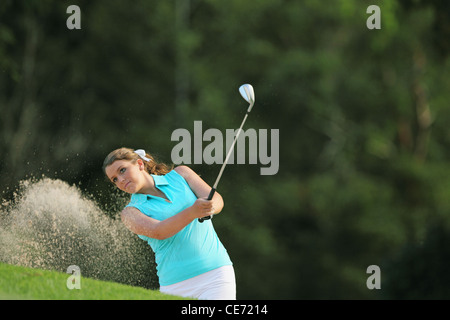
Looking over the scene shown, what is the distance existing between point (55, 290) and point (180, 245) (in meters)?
0.76

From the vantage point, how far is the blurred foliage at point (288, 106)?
72.5 ft

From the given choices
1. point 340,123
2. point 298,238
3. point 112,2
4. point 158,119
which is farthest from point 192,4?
point 298,238

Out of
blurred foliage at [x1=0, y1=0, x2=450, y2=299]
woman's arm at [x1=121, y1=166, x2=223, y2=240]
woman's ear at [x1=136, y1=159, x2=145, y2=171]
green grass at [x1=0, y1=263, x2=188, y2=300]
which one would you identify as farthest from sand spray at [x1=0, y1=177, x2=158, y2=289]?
blurred foliage at [x1=0, y1=0, x2=450, y2=299]

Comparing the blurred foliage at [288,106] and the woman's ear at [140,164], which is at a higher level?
the blurred foliage at [288,106]

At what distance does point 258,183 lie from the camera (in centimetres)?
2372

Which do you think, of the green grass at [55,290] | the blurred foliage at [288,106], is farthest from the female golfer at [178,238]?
the blurred foliage at [288,106]

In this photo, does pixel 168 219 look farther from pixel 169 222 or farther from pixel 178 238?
pixel 178 238

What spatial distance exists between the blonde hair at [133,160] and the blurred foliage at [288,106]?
15.5 m

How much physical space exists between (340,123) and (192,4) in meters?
5.94

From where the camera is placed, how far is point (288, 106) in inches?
961

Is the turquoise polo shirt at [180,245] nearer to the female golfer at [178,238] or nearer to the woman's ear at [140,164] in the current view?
the female golfer at [178,238]

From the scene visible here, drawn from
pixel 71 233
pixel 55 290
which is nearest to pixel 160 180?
pixel 55 290

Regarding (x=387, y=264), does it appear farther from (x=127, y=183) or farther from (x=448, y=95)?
(x=448, y=95)
